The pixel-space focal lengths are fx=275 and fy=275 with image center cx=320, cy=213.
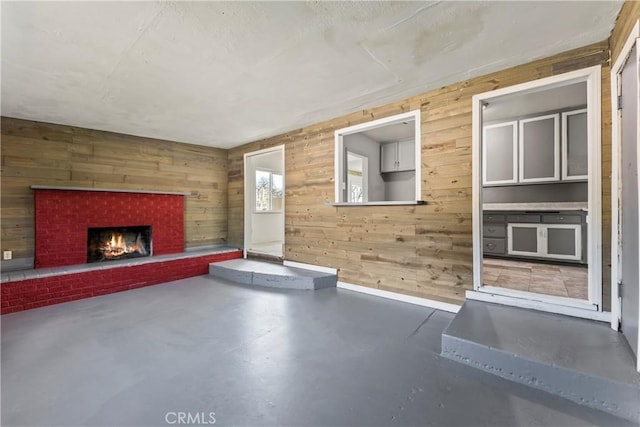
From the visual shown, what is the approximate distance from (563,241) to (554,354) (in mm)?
3362

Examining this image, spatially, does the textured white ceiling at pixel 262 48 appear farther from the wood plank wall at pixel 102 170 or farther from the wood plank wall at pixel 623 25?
the wood plank wall at pixel 102 170

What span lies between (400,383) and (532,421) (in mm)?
678

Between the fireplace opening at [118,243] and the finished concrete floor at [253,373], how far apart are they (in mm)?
1365

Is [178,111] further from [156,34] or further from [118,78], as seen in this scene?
[156,34]

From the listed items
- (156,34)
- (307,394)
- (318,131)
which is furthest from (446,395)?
(318,131)

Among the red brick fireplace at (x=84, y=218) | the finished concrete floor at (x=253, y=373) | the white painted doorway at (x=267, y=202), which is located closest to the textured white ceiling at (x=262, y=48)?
the red brick fireplace at (x=84, y=218)

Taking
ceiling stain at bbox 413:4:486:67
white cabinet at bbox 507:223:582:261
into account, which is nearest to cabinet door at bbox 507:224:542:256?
white cabinet at bbox 507:223:582:261

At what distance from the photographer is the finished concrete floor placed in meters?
1.50

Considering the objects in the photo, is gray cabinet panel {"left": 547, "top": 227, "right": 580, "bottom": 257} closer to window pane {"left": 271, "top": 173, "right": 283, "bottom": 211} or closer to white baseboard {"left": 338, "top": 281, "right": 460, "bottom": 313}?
white baseboard {"left": 338, "top": 281, "right": 460, "bottom": 313}

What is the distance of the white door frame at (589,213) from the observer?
2156mm

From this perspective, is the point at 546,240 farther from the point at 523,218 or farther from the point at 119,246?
the point at 119,246

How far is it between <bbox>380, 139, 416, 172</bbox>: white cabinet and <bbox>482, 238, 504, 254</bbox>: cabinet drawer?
1.96m

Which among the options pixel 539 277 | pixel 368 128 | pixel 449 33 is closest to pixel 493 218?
pixel 539 277

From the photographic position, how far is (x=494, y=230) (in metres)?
4.86
